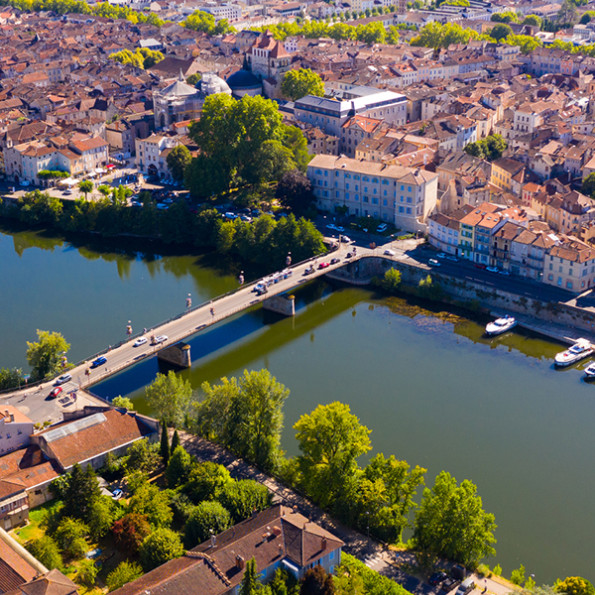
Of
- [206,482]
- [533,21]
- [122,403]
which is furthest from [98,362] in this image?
[533,21]

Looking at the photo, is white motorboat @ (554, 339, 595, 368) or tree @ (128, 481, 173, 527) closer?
tree @ (128, 481, 173, 527)

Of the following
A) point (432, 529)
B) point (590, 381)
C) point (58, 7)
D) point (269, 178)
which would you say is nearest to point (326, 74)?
point (269, 178)

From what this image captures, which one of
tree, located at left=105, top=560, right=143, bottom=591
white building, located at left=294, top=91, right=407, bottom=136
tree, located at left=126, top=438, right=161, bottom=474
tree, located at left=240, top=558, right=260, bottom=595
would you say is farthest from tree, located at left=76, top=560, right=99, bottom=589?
white building, located at left=294, top=91, right=407, bottom=136

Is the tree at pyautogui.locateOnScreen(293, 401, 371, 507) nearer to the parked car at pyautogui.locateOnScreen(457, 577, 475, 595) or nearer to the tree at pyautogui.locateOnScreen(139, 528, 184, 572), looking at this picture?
the parked car at pyautogui.locateOnScreen(457, 577, 475, 595)

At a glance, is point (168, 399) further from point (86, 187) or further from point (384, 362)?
point (86, 187)

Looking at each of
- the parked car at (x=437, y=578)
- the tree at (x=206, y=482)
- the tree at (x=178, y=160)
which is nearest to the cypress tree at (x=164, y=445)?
the tree at (x=206, y=482)
